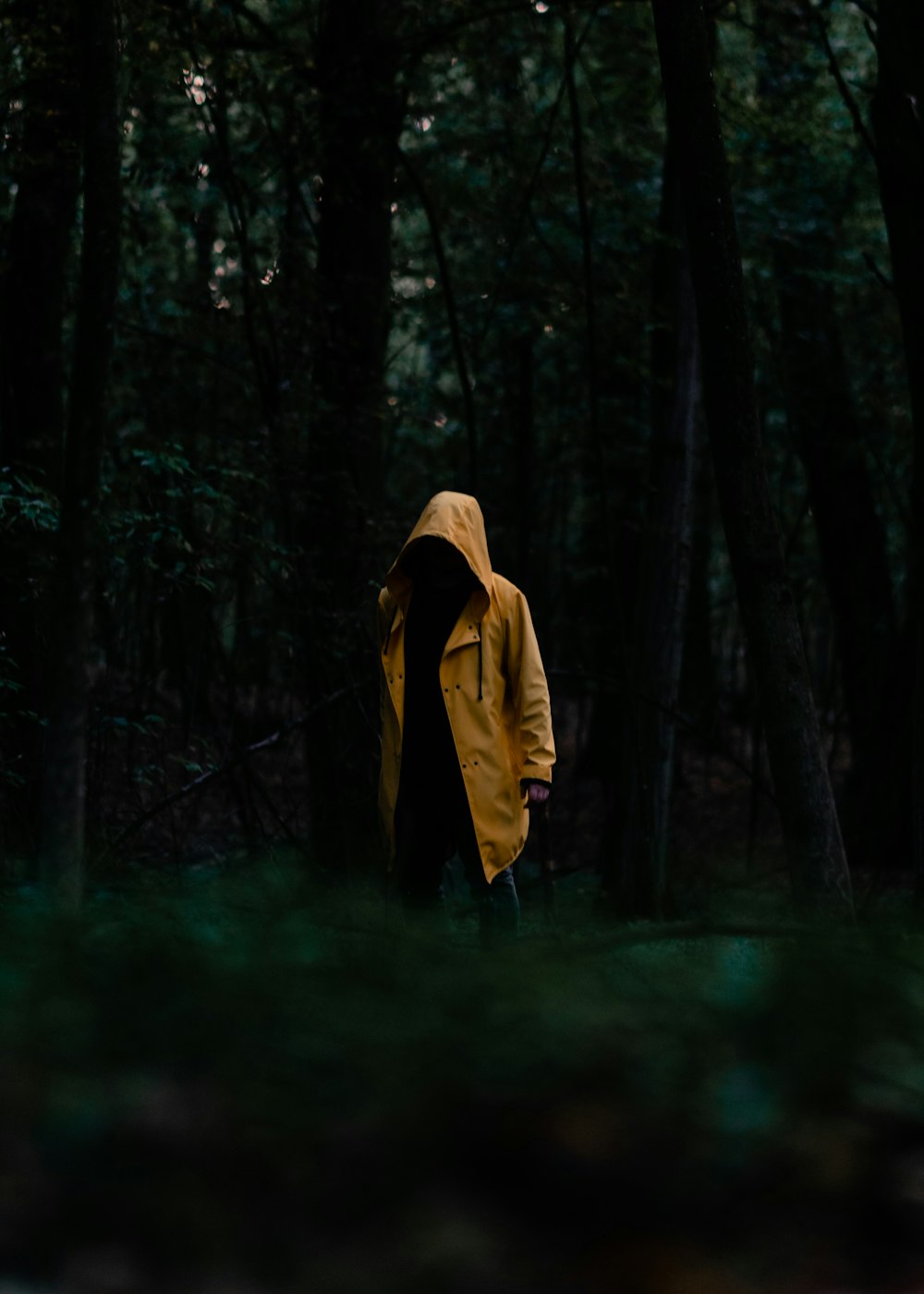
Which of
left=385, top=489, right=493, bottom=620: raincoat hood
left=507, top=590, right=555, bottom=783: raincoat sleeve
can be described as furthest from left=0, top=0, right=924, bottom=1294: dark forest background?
left=385, top=489, right=493, bottom=620: raincoat hood

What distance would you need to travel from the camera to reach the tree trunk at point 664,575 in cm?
970

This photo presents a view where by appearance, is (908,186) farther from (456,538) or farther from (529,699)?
(529,699)

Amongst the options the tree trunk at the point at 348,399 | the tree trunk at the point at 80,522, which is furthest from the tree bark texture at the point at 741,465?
the tree trunk at the point at 348,399

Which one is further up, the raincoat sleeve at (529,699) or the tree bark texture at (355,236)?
the tree bark texture at (355,236)

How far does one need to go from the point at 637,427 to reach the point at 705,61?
8.59 meters

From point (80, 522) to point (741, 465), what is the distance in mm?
2956

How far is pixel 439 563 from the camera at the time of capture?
18.5 feet

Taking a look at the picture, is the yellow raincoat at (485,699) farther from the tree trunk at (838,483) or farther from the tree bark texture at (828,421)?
the tree trunk at (838,483)

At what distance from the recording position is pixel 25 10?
25.4 ft

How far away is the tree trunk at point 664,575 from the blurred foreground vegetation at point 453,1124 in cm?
693

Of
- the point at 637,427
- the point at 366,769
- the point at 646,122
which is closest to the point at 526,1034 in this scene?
the point at 366,769

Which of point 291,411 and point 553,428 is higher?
point 553,428

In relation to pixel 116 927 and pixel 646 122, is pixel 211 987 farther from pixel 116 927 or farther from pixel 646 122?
pixel 646 122

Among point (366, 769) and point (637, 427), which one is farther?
point (637, 427)
